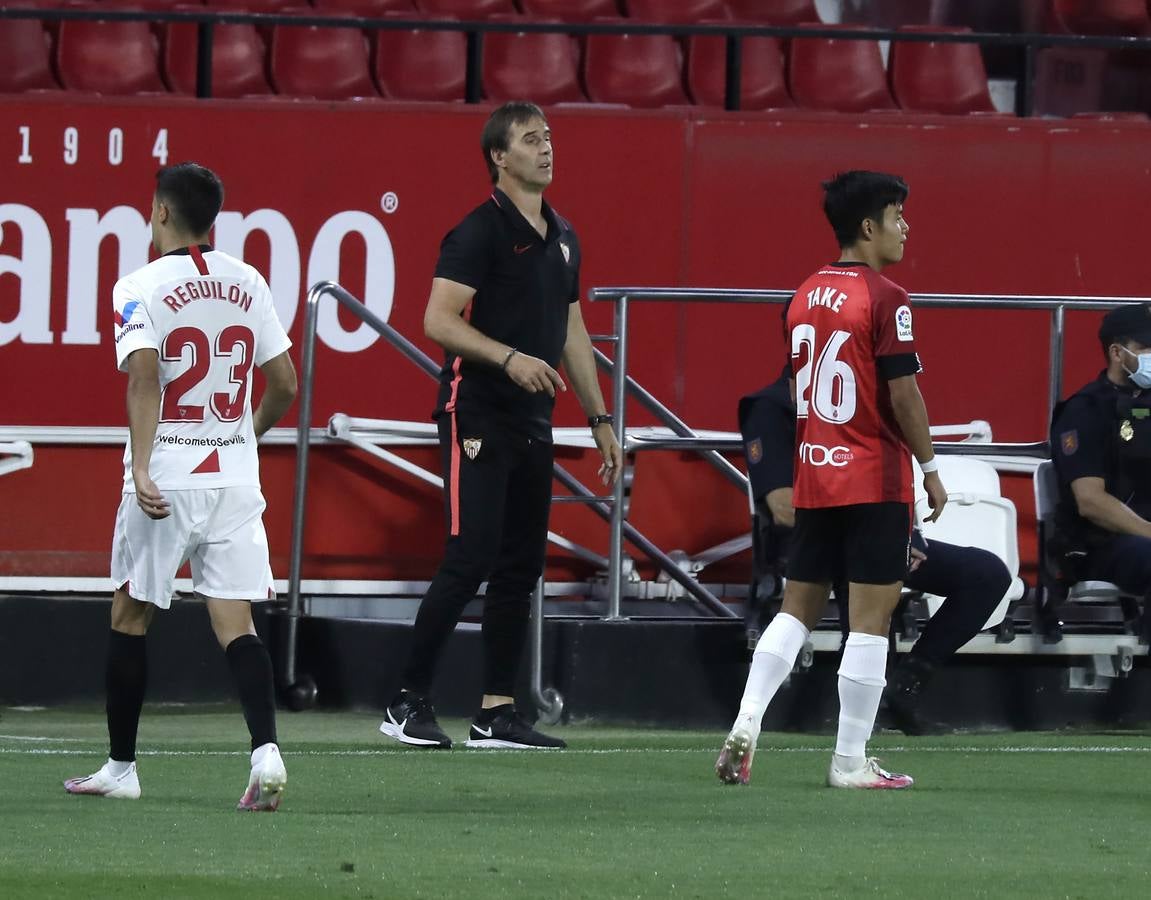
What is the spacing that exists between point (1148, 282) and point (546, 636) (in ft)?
11.5

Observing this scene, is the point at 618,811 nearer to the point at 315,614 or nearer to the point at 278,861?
the point at 278,861

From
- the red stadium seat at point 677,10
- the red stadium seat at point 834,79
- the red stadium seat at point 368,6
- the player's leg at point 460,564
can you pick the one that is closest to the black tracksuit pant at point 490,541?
the player's leg at point 460,564

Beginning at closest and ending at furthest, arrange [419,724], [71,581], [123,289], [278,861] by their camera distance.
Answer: [278,861]
[123,289]
[419,724]
[71,581]

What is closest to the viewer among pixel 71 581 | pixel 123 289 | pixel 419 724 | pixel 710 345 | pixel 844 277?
pixel 123 289

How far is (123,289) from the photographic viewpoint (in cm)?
609

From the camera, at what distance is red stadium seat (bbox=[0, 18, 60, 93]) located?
34.6 feet

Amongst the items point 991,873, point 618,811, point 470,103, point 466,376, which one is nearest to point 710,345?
point 470,103

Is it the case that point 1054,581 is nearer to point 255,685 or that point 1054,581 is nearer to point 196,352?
point 255,685

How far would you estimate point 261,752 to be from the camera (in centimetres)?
596

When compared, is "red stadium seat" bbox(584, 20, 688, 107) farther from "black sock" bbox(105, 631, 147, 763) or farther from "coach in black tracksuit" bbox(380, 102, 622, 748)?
"black sock" bbox(105, 631, 147, 763)

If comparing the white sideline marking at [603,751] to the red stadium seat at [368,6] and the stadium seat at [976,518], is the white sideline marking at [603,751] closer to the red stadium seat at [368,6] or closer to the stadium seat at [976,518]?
the stadium seat at [976,518]

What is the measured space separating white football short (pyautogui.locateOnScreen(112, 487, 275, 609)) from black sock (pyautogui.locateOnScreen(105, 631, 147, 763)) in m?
0.16

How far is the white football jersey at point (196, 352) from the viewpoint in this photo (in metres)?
6.07

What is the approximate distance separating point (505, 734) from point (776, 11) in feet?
17.8
